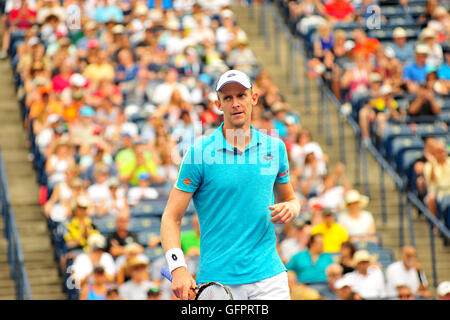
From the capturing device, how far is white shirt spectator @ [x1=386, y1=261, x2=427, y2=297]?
40.8 feet

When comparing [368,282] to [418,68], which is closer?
[368,282]

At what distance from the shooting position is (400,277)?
40.9 feet

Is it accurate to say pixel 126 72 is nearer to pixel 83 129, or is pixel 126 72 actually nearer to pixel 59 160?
pixel 83 129

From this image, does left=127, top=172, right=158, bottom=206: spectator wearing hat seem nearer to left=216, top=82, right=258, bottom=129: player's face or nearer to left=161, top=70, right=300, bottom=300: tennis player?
left=161, top=70, right=300, bottom=300: tennis player

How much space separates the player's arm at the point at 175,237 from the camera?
5.68m

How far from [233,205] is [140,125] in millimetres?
10027

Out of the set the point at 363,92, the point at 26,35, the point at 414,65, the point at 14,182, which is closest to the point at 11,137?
the point at 14,182

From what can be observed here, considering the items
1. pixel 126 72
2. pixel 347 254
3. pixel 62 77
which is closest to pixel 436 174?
pixel 347 254

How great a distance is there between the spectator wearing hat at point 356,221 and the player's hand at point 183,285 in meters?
8.27

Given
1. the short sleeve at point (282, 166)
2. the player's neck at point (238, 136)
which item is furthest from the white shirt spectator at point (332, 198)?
the player's neck at point (238, 136)

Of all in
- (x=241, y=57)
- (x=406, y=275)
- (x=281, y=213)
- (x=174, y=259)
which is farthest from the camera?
(x=241, y=57)

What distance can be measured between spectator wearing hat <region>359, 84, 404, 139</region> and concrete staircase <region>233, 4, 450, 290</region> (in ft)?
2.32

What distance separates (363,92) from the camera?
667 inches

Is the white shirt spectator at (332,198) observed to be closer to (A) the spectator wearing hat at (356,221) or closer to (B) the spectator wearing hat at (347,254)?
(A) the spectator wearing hat at (356,221)
